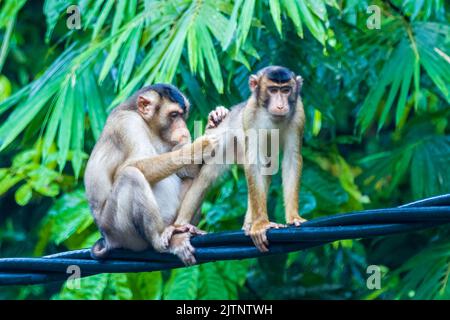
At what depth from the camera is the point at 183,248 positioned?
784 centimetres

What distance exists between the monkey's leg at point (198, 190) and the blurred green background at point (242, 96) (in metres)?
0.84

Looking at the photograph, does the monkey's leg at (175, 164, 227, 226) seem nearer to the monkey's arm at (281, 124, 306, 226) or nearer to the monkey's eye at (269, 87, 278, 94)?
the monkey's arm at (281, 124, 306, 226)

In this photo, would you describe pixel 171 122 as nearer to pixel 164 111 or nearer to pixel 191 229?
pixel 164 111

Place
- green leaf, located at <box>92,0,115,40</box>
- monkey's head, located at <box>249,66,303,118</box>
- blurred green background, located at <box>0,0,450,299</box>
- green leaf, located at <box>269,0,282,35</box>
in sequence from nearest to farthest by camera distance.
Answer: monkey's head, located at <box>249,66,303,118</box> < green leaf, located at <box>269,0,282,35</box> < blurred green background, located at <box>0,0,450,299</box> < green leaf, located at <box>92,0,115,40</box>

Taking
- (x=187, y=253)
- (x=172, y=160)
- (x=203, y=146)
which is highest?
(x=203, y=146)

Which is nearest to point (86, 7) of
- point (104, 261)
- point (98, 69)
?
point (98, 69)

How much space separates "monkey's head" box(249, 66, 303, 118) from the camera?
9.16 metres

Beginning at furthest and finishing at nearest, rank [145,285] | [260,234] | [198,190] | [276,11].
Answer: [145,285] < [276,11] < [198,190] < [260,234]

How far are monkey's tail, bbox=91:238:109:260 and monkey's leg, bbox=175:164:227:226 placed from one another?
696 millimetres

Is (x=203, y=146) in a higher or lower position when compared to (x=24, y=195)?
higher

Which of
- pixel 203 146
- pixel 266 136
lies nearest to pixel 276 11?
pixel 266 136

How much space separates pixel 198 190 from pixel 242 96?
3048mm

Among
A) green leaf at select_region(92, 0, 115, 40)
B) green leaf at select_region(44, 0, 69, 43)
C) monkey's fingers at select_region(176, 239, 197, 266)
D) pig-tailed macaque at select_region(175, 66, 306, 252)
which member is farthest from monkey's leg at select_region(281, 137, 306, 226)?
green leaf at select_region(44, 0, 69, 43)

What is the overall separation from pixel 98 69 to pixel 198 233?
403 cm
